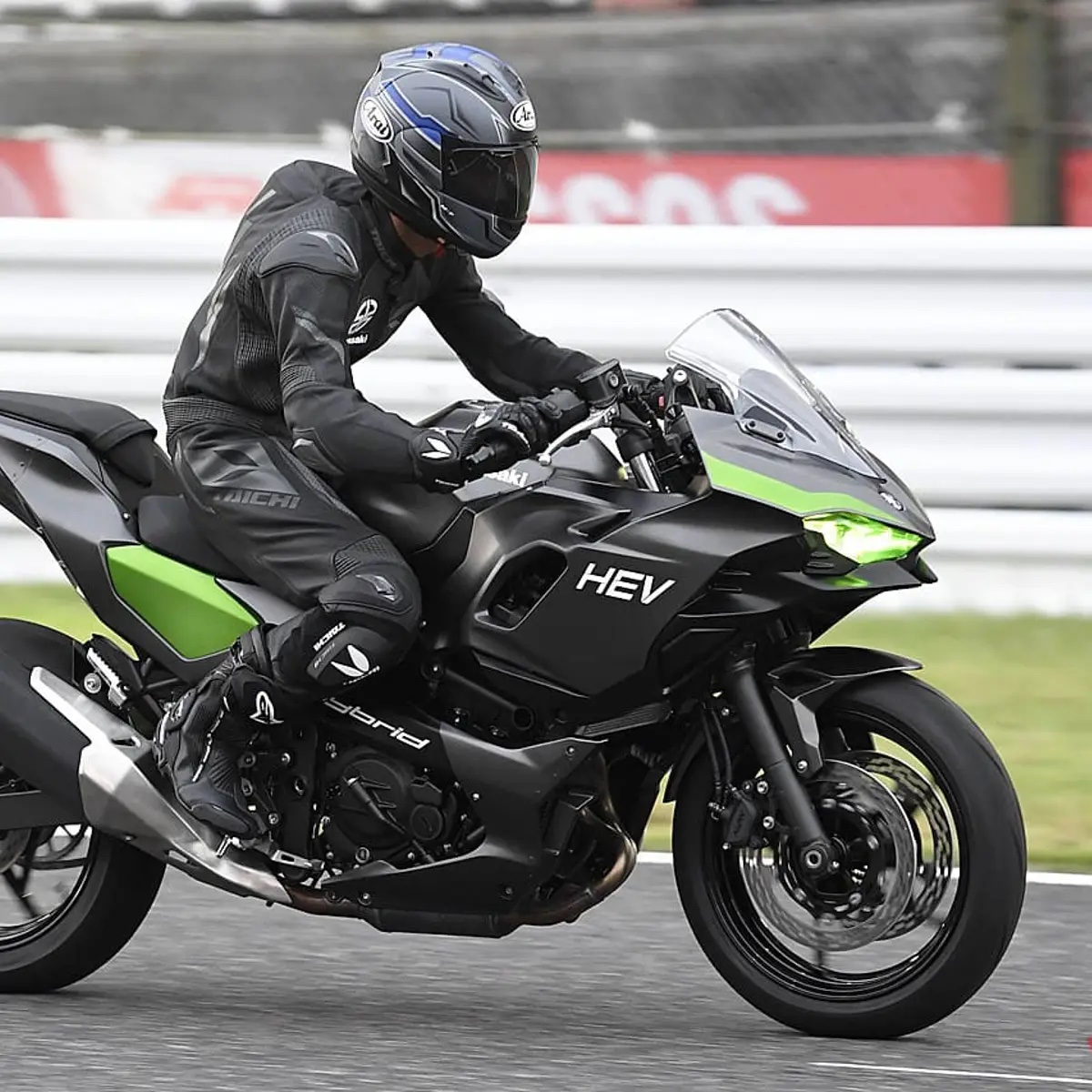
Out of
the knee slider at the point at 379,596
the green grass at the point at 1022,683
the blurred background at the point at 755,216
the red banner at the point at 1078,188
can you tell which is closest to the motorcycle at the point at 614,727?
the knee slider at the point at 379,596

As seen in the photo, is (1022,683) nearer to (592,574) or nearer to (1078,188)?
(1078,188)

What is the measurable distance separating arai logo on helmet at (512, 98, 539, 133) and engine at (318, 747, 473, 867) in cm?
119

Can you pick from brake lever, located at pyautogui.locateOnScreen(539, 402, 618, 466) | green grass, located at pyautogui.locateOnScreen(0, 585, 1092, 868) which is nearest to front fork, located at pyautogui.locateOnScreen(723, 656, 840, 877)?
brake lever, located at pyautogui.locateOnScreen(539, 402, 618, 466)

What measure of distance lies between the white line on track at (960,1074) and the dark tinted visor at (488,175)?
5.43 feet

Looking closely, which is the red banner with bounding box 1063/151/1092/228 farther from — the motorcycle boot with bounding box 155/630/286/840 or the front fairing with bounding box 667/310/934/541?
the motorcycle boot with bounding box 155/630/286/840

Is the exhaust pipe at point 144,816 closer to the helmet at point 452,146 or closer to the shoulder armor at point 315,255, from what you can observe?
the shoulder armor at point 315,255

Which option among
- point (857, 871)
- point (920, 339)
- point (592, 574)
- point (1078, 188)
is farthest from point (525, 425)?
point (1078, 188)

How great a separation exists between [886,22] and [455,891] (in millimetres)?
6078

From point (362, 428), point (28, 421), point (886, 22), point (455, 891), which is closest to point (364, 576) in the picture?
point (362, 428)

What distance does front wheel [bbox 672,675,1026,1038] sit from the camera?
16.1 ft

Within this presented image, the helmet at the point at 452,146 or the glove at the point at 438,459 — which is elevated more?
the helmet at the point at 452,146

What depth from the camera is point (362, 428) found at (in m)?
4.95

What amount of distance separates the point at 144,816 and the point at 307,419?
2.95 feet

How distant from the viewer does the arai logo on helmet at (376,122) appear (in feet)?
16.8
